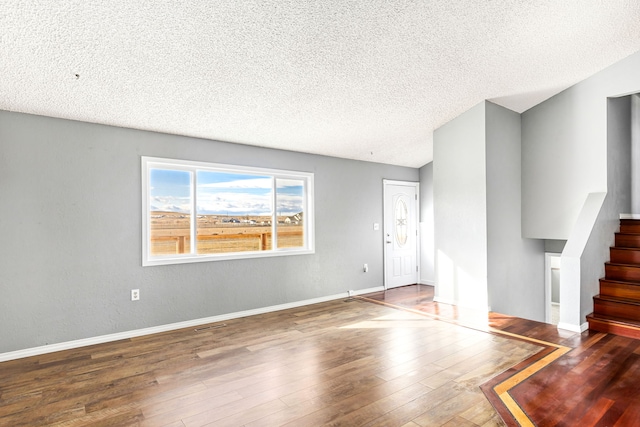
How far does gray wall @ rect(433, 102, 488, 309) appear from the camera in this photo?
474cm

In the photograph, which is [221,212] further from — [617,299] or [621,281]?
[621,281]

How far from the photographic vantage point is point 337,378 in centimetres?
290

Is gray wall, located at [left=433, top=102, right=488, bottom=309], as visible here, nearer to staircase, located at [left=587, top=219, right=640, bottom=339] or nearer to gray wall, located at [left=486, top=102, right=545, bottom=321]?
gray wall, located at [left=486, top=102, right=545, bottom=321]

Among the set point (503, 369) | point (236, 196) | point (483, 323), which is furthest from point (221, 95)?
point (483, 323)

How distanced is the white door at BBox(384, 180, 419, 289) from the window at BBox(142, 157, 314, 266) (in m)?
1.76

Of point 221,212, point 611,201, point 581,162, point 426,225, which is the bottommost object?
point 426,225

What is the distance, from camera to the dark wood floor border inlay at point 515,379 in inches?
90.4

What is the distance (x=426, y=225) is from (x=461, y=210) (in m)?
1.98

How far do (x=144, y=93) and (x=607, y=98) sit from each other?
5588mm

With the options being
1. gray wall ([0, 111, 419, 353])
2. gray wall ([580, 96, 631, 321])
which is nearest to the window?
gray wall ([0, 111, 419, 353])

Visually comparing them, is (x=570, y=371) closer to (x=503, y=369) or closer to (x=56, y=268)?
(x=503, y=369)

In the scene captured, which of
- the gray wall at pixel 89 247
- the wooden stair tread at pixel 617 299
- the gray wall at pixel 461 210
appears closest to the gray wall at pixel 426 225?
the gray wall at pixel 461 210

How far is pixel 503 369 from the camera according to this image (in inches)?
118

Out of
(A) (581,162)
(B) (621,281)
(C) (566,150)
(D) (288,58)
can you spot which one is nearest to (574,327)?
(B) (621,281)
